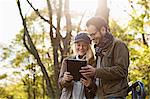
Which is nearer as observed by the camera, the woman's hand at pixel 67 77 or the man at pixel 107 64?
the man at pixel 107 64

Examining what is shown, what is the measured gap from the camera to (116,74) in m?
3.63

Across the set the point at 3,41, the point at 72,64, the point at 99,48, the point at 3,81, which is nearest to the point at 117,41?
the point at 99,48

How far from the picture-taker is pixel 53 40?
11.4 metres

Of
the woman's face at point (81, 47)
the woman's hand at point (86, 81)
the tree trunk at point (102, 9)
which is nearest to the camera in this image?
the woman's hand at point (86, 81)

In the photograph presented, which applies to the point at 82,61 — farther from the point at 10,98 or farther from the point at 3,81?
the point at 10,98

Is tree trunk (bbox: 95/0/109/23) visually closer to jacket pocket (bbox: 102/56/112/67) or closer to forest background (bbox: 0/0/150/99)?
forest background (bbox: 0/0/150/99)

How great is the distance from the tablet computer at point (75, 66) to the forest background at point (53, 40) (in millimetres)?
2619

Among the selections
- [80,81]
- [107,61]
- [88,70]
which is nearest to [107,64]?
[107,61]

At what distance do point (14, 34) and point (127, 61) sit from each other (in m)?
21.1

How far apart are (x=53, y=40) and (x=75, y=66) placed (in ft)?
25.3

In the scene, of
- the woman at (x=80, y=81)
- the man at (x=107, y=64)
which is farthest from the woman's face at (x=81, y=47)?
the man at (x=107, y=64)

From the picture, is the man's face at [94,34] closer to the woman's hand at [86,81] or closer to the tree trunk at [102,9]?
the woman's hand at [86,81]

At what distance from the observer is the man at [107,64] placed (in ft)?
12.0

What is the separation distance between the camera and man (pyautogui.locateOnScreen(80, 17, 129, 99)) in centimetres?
364
